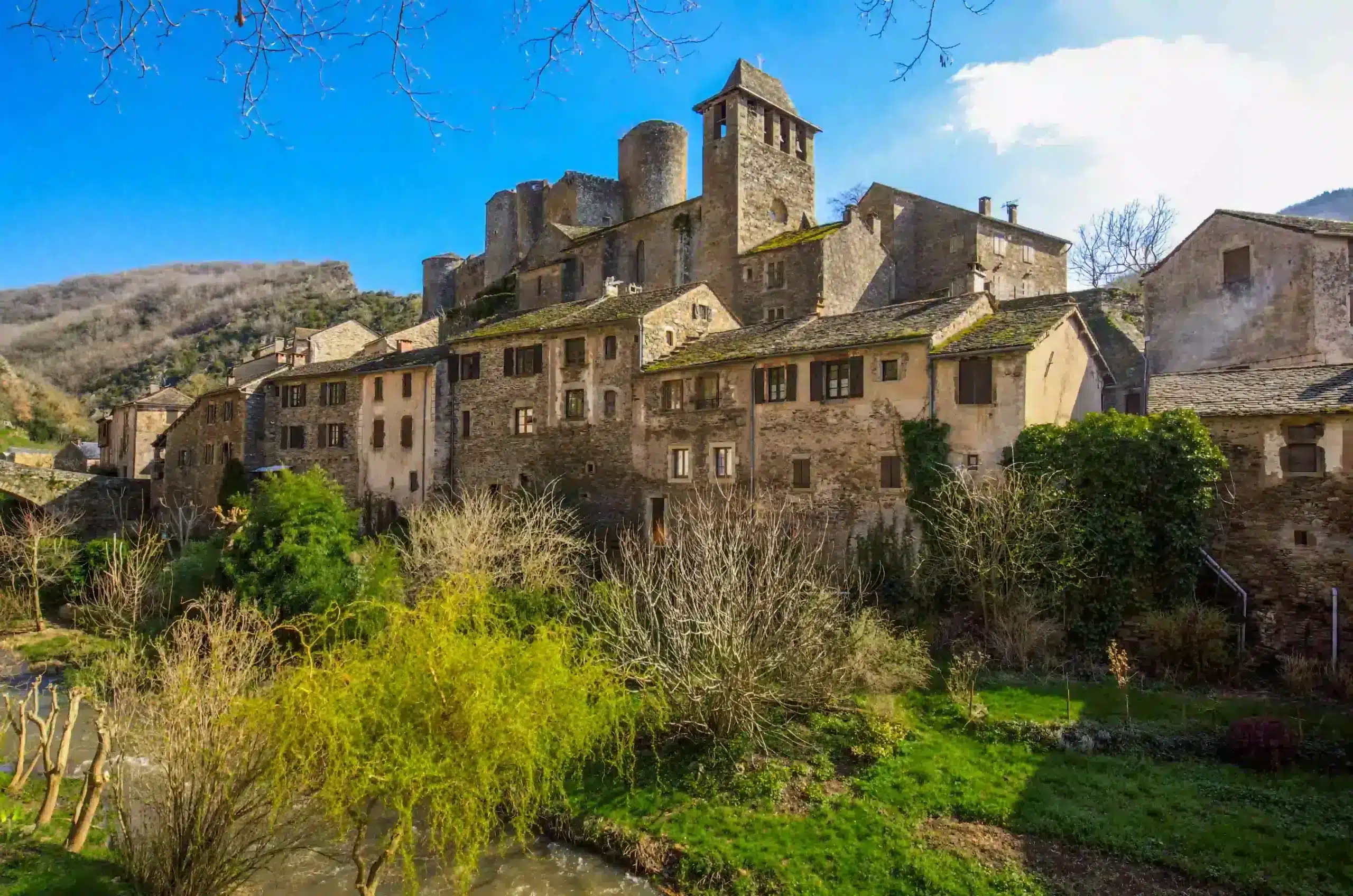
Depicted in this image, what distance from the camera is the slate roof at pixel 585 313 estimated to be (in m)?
27.6

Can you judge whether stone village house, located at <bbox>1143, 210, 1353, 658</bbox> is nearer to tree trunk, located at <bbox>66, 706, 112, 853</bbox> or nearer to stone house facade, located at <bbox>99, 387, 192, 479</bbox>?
tree trunk, located at <bbox>66, 706, 112, 853</bbox>

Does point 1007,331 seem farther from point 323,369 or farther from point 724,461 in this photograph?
point 323,369

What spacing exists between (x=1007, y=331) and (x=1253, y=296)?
29.0ft

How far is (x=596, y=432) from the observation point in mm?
27484

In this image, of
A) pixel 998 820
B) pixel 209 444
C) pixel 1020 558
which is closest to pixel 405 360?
pixel 209 444

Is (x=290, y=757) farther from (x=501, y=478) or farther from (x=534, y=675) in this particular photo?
(x=501, y=478)

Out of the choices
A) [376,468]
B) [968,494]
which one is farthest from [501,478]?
[968,494]

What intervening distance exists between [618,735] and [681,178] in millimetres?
42469

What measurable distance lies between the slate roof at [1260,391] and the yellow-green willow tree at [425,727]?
1630 cm

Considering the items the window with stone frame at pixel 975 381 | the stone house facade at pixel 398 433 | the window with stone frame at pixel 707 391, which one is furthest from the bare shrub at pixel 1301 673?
the stone house facade at pixel 398 433

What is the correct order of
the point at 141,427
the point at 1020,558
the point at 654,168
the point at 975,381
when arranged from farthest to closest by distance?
the point at 654,168 < the point at 141,427 < the point at 975,381 < the point at 1020,558

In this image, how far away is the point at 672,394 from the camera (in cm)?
2608

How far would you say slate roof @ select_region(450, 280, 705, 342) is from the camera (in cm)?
2761

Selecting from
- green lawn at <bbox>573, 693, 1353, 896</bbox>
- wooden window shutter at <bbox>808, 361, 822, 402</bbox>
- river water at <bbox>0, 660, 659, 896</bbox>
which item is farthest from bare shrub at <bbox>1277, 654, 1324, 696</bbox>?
→ river water at <bbox>0, 660, 659, 896</bbox>
